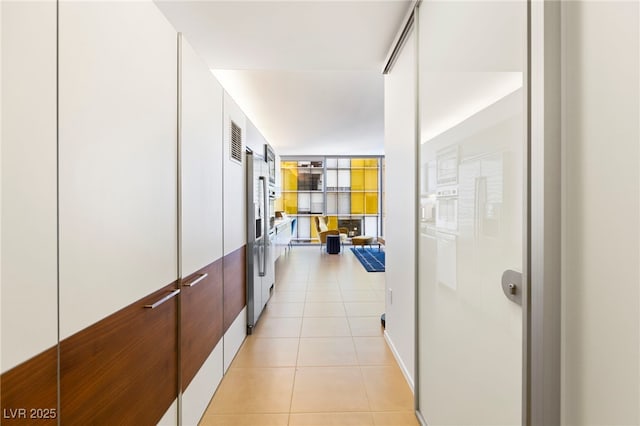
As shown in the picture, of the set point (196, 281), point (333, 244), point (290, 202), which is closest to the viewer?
point (196, 281)

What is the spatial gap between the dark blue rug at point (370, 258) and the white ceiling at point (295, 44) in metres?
3.22

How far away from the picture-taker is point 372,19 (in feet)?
6.36

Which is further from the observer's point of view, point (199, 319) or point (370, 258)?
point (370, 258)

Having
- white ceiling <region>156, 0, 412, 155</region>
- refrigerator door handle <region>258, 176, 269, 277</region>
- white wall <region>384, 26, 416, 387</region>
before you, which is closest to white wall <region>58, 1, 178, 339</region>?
white ceiling <region>156, 0, 412, 155</region>

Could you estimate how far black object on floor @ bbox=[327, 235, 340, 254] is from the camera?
7672mm

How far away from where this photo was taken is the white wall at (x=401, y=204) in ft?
6.46

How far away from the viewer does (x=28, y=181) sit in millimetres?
716

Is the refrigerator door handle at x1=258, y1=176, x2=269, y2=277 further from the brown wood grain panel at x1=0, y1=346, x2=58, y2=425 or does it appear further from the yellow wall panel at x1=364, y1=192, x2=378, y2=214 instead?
the yellow wall panel at x1=364, y1=192, x2=378, y2=214

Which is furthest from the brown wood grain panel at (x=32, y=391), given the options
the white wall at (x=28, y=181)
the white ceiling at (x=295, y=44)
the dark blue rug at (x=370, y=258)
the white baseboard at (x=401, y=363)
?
the dark blue rug at (x=370, y=258)

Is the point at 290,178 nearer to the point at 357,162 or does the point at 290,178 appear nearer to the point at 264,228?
the point at 357,162

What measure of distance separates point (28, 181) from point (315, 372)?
2131 millimetres

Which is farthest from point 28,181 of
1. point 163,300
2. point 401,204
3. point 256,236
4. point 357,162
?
point 357,162

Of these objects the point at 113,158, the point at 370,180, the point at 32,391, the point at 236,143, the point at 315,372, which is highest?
the point at 370,180

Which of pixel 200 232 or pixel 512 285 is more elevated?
pixel 200 232
